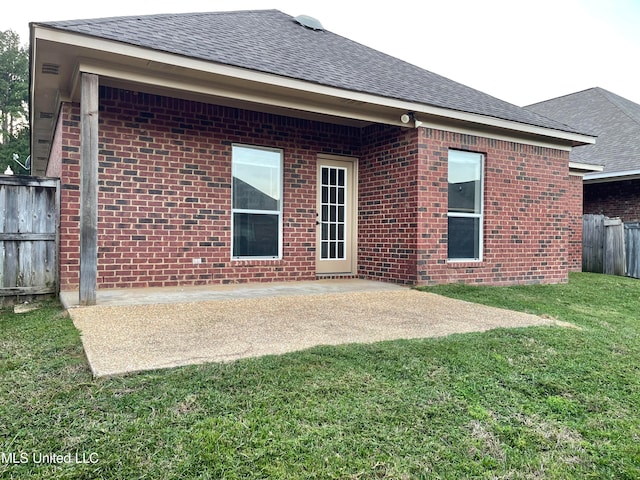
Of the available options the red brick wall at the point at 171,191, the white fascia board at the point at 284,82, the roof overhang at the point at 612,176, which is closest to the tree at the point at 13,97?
the red brick wall at the point at 171,191

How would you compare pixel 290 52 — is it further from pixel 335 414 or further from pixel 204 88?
→ pixel 335 414

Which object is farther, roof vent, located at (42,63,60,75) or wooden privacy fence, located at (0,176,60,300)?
wooden privacy fence, located at (0,176,60,300)

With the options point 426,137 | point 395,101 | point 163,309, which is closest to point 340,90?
point 395,101

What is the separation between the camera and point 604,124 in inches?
612

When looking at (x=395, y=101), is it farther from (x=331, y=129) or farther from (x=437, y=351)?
(x=437, y=351)

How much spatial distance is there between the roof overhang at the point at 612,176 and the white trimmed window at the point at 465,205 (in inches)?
272

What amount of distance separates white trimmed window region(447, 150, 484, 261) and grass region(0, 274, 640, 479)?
4.07 m

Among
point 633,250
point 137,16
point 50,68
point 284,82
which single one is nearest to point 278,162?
point 284,82

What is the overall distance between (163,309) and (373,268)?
4105 mm

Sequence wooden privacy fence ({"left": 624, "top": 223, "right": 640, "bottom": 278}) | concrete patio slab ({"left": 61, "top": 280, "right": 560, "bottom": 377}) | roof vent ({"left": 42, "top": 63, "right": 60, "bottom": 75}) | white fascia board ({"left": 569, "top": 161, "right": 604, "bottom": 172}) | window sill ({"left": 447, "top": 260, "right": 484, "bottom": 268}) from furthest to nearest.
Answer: wooden privacy fence ({"left": 624, "top": 223, "right": 640, "bottom": 278}), white fascia board ({"left": 569, "top": 161, "right": 604, "bottom": 172}), window sill ({"left": 447, "top": 260, "right": 484, "bottom": 268}), roof vent ({"left": 42, "top": 63, "right": 60, "bottom": 75}), concrete patio slab ({"left": 61, "top": 280, "right": 560, "bottom": 377})

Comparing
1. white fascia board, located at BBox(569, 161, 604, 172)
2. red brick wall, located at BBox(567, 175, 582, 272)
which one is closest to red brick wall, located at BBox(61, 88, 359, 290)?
white fascia board, located at BBox(569, 161, 604, 172)

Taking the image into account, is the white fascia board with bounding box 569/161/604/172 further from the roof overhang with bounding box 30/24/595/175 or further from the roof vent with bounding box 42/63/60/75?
the roof vent with bounding box 42/63/60/75

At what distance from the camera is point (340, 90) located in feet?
20.2

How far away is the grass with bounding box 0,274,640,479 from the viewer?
1995mm
